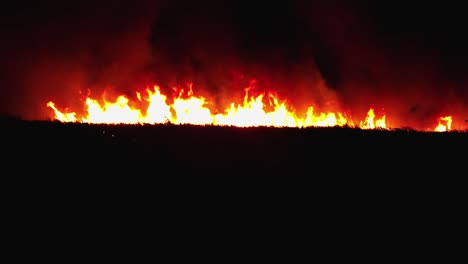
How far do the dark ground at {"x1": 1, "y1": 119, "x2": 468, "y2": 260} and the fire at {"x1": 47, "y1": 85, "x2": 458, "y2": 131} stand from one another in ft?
15.7

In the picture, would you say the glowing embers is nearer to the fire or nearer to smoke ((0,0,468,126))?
the fire

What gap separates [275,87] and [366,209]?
668 centimetres

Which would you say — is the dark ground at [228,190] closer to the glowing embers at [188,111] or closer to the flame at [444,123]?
the glowing embers at [188,111]

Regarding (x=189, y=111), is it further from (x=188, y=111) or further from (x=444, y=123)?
(x=444, y=123)

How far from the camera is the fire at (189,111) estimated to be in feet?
37.8

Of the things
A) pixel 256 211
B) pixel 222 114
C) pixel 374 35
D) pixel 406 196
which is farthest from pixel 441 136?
pixel 374 35

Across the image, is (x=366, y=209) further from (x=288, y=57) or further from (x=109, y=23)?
(x=109, y=23)

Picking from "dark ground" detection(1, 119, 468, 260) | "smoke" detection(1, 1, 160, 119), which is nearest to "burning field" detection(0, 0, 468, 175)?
"smoke" detection(1, 1, 160, 119)

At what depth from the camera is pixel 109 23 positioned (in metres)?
12.4

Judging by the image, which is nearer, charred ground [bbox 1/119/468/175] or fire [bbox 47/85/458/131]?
charred ground [bbox 1/119/468/175]

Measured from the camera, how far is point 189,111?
11.9 m

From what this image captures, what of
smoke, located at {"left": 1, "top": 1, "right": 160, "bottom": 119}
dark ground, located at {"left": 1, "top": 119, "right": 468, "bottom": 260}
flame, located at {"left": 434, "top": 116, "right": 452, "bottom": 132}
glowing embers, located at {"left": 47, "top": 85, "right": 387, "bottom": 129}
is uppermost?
smoke, located at {"left": 1, "top": 1, "right": 160, "bottom": 119}

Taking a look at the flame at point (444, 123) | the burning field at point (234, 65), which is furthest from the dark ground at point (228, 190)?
the flame at point (444, 123)

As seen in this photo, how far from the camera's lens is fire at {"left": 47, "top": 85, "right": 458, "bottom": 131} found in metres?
11.5
